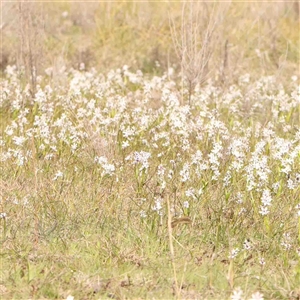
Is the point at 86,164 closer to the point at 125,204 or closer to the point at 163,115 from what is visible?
the point at 125,204

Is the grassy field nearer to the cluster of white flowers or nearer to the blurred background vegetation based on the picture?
the cluster of white flowers

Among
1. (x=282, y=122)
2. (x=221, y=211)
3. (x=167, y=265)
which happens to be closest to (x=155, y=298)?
(x=167, y=265)

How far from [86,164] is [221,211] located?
1305 millimetres

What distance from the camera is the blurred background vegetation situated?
868cm

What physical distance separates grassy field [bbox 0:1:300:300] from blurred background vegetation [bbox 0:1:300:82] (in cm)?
76

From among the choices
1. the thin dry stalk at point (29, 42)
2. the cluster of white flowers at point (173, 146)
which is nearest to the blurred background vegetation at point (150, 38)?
the thin dry stalk at point (29, 42)

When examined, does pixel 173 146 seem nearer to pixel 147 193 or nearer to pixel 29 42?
pixel 147 193

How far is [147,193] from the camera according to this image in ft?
15.0

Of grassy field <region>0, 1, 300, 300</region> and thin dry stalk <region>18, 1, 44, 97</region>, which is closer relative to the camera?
grassy field <region>0, 1, 300, 300</region>

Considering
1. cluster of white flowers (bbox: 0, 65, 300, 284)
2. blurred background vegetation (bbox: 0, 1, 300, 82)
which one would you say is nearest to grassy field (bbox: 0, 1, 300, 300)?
cluster of white flowers (bbox: 0, 65, 300, 284)

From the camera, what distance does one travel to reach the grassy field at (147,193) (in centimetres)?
364

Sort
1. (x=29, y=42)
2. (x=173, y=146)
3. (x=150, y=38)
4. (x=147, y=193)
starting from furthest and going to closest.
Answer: (x=150, y=38), (x=29, y=42), (x=173, y=146), (x=147, y=193)

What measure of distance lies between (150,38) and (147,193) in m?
5.28

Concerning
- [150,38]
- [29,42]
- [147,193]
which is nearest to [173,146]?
[147,193]
